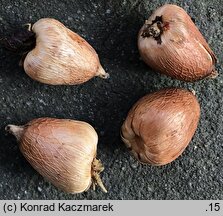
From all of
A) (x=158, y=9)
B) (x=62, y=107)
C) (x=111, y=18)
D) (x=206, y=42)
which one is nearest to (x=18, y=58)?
(x=62, y=107)

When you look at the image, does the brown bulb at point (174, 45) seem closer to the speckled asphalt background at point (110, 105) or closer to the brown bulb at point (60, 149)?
the speckled asphalt background at point (110, 105)

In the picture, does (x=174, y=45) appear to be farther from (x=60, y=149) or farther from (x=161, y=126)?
(x=60, y=149)

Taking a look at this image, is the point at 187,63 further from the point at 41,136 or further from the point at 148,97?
the point at 41,136

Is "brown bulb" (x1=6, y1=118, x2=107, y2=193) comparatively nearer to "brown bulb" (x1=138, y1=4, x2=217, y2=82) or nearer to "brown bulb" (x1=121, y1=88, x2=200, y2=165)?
"brown bulb" (x1=121, y1=88, x2=200, y2=165)

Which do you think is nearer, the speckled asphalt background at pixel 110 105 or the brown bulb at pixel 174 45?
the brown bulb at pixel 174 45

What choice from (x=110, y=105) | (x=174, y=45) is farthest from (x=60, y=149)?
(x=174, y=45)

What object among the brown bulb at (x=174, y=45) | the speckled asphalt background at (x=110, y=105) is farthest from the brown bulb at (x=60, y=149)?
the brown bulb at (x=174, y=45)
